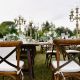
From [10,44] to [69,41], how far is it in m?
0.65

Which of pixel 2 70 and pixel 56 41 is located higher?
pixel 56 41

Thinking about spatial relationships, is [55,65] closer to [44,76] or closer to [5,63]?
[5,63]

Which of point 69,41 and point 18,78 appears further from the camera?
point 18,78

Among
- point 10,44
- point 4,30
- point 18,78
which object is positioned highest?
point 10,44

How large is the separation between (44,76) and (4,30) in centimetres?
2575

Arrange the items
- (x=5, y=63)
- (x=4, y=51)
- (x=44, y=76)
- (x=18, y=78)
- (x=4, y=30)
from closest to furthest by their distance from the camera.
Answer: (x=18, y=78), (x=5, y=63), (x=4, y=51), (x=44, y=76), (x=4, y=30)

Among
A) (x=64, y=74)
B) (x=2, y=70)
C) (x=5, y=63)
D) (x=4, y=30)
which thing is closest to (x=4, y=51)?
(x=5, y=63)

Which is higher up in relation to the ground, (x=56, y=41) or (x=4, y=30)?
(x=56, y=41)

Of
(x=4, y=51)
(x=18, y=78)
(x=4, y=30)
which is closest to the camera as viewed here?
(x=18, y=78)

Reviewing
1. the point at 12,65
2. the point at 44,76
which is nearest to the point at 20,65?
the point at 12,65

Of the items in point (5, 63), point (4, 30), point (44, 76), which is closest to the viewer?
point (5, 63)

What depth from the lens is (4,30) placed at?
3111 centimetres

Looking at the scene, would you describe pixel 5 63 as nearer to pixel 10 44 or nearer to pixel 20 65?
pixel 20 65

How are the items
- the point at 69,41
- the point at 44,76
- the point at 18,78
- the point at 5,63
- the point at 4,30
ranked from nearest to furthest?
1. the point at 69,41
2. the point at 18,78
3. the point at 5,63
4. the point at 44,76
5. the point at 4,30
